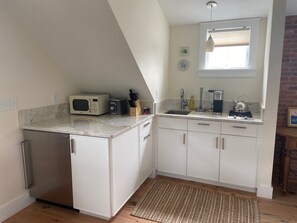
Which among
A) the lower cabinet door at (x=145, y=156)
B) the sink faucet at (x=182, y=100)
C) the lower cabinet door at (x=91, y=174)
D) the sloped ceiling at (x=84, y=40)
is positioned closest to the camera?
the sloped ceiling at (x=84, y=40)

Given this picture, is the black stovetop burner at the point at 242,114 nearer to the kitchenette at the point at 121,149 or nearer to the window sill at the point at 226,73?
the kitchenette at the point at 121,149

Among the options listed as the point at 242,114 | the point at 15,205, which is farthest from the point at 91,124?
the point at 242,114

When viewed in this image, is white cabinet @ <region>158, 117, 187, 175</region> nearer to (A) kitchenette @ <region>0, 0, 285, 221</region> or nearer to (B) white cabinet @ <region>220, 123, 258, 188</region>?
(A) kitchenette @ <region>0, 0, 285, 221</region>

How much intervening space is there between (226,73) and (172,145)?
125 cm

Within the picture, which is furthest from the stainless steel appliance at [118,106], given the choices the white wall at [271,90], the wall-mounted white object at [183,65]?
the white wall at [271,90]

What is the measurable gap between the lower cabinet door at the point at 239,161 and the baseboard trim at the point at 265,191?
0.07m

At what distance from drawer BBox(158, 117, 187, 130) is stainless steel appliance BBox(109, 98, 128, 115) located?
50 centimetres

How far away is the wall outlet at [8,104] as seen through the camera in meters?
2.13

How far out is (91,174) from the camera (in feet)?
6.98

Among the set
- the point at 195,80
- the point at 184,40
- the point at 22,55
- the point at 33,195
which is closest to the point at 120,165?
the point at 33,195

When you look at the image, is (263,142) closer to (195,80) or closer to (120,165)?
(195,80)

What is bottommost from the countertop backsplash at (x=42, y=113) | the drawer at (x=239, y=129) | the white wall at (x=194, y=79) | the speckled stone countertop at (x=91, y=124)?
the drawer at (x=239, y=129)

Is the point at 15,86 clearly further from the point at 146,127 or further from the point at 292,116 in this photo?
the point at 292,116

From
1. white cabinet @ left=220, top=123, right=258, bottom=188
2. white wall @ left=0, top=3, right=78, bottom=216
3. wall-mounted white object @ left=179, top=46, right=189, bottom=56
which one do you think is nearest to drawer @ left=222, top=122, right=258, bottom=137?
white cabinet @ left=220, top=123, right=258, bottom=188
